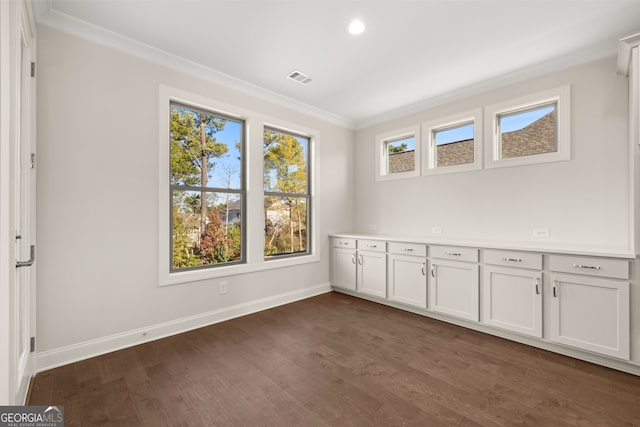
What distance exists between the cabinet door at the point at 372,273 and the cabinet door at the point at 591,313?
179 centimetres

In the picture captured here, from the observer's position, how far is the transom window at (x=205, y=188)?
317 cm

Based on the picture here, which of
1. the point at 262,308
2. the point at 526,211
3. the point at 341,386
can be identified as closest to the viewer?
the point at 341,386

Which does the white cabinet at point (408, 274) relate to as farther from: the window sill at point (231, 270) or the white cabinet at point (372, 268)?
the window sill at point (231, 270)

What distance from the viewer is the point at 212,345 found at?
9.09ft

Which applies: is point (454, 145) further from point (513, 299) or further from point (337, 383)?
point (337, 383)

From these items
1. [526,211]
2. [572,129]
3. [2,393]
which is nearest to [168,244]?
[2,393]

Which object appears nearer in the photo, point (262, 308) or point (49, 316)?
point (49, 316)

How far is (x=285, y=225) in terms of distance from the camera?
14.0 ft

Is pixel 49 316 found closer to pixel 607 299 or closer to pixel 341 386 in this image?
pixel 341 386

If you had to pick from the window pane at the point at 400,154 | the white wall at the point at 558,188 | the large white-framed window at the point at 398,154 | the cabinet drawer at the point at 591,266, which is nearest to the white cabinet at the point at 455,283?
the white wall at the point at 558,188

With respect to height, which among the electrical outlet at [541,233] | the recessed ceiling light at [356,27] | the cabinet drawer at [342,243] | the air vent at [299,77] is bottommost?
the cabinet drawer at [342,243]

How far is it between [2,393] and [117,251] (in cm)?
150

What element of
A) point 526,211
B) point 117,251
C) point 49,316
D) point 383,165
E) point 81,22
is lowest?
point 49,316

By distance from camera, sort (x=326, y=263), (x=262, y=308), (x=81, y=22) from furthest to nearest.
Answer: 1. (x=326, y=263)
2. (x=262, y=308)
3. (x=81, y=22)
